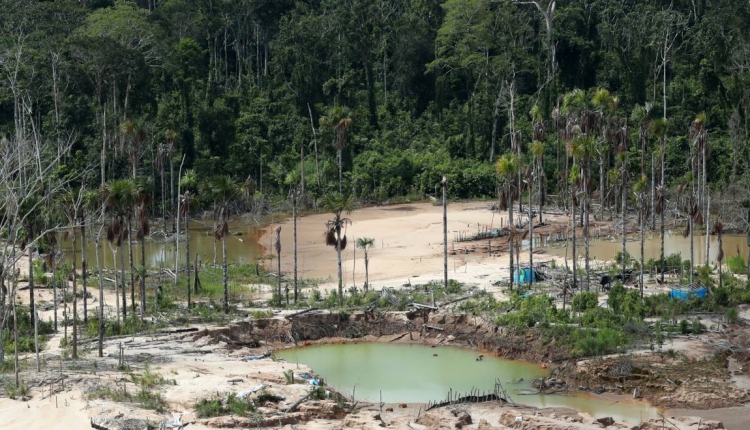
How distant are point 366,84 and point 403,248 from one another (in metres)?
35.3

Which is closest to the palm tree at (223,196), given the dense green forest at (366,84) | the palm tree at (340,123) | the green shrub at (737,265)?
the green shrub at (737,265)

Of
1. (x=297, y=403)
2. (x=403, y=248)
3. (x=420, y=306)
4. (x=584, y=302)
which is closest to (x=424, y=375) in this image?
(x=420, y=306)

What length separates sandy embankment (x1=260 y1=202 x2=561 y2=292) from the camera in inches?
1738

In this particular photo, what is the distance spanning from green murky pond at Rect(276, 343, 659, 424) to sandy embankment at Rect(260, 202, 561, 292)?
7.65 metres

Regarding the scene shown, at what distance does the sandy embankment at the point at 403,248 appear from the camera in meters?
44.2

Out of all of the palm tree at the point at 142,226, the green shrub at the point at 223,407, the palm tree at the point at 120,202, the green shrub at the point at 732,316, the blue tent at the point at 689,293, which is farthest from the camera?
the palm tree at the point at 142,226

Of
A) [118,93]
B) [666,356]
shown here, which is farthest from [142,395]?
[118,93]

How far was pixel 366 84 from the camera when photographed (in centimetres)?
8538

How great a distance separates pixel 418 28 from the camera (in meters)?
83.1

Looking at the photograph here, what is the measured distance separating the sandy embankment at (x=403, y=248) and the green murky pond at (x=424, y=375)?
765 cm

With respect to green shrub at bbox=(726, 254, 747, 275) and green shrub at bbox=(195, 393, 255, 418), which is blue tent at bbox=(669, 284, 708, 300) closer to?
→ green shrub at bbox=(726, 254, 747, 275)

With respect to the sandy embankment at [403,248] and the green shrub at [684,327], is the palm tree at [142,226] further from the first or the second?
the green shrub at [684,327]

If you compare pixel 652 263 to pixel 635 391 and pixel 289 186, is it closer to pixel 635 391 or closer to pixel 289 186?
pixel 635 391

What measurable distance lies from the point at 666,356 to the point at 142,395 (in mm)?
14861
